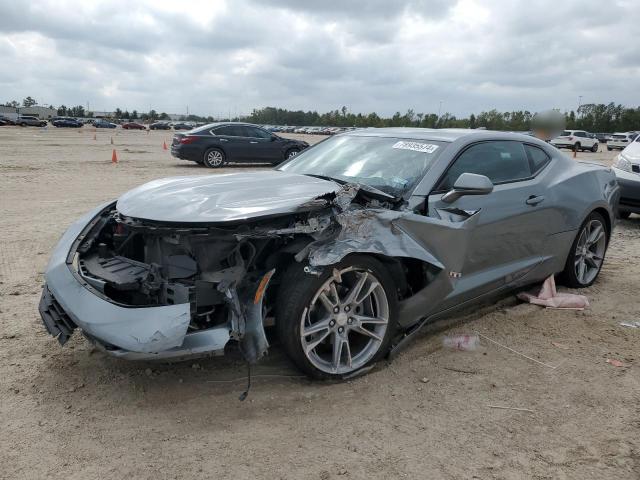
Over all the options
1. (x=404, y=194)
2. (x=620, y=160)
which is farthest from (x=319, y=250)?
(x=620, y=160)

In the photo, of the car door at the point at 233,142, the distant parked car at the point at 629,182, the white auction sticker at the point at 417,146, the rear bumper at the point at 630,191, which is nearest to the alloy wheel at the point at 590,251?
the white auction sticker at the point at 417,146

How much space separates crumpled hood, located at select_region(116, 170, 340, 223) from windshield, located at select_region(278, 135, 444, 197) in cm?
33

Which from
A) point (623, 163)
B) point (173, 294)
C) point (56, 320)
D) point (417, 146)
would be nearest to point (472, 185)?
point (417, 146)

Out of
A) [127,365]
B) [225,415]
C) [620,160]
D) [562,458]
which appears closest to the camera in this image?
[562,458]

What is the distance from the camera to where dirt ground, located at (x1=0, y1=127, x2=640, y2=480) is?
2.55m

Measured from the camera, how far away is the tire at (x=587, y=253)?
5.00m

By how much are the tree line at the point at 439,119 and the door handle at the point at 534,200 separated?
45.3 inches

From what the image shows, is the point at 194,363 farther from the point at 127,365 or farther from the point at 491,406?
the point at 491,406

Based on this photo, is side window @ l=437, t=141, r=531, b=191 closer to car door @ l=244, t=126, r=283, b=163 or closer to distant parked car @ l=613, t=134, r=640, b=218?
distant parked car @ l=613, t=134, r=640, b=218

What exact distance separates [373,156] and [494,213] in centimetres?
102

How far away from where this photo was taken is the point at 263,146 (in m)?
17.1

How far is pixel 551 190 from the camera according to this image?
4547 mm

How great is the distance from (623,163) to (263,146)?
10929mm

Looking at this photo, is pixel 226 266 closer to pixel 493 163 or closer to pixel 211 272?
pixel 211 272
